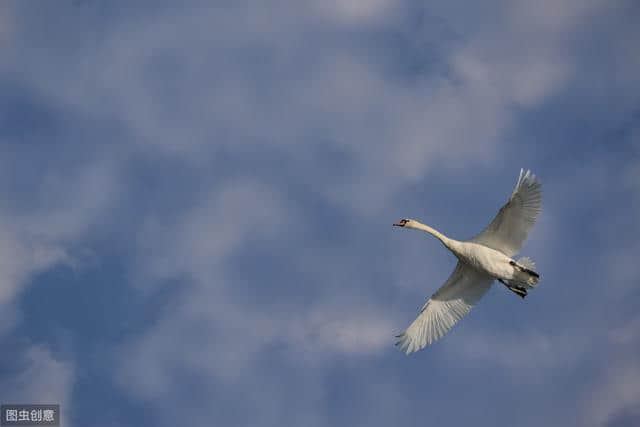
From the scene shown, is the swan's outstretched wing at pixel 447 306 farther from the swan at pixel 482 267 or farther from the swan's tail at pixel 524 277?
the swan's tail at pixel 524 277

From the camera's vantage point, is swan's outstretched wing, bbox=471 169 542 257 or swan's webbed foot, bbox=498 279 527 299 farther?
swan's webbed foot, bbox=498 279 527 299

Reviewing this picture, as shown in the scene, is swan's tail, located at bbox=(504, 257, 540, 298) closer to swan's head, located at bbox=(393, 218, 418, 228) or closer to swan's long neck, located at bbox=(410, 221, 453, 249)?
swan's long neck, located at bbox=(410, 221, 453, 249)

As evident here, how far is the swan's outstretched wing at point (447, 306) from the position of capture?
52125 millimetres

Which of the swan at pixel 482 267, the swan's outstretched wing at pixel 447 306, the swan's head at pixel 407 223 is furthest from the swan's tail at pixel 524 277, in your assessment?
the swan's head at pixel 407 223

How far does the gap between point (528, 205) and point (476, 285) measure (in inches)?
280

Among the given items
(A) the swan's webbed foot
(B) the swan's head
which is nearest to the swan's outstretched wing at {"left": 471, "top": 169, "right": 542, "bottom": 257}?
(A) the swan's webbed foot

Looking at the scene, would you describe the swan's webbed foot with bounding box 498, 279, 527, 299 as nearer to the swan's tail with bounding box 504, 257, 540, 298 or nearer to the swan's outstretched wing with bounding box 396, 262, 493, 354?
the swan's tail with bounding box 504, 257, 540, 298

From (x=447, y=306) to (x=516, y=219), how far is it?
7586mm

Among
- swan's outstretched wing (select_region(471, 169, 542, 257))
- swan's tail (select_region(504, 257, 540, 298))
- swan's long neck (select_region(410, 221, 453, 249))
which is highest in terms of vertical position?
swan's long neck (select_region(410, 221, 453, 249))

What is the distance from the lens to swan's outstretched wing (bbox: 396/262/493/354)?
52.1 metres

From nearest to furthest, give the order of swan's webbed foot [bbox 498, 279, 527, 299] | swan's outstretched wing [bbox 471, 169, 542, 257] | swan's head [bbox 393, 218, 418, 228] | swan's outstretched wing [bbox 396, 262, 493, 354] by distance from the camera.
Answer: swan's outstretched wing [bbox 471, 169, 542, 257], swan's webbed foot [bbox 498, 279, 527, 299], swan's outstretched wing [bbox 396, 262, 493, 354], swan's head [bbox 393, 218, 418, 228]

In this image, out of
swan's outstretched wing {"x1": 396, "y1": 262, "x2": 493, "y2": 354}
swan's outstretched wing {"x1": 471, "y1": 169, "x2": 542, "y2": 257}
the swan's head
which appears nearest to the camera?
swan's outstretched wing {"x1": 471, "y1": 169, "x2": 542, "y2": 257}

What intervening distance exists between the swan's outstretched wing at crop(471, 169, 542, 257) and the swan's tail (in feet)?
4.31

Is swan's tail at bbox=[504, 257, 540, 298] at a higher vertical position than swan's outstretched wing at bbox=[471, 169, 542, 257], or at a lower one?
lower
